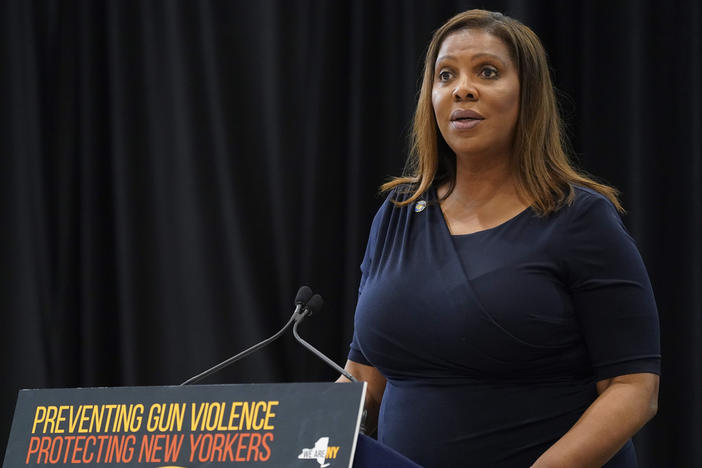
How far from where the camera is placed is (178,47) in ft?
9.72

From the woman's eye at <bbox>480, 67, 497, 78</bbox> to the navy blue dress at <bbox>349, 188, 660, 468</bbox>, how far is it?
0.26 meters

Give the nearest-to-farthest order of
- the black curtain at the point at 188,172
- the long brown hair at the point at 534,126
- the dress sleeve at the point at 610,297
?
1. the dress sleeve at the point at 610,297
2. the long brown hair at the point at 534,126
3. the black curtain at the point at 188,172

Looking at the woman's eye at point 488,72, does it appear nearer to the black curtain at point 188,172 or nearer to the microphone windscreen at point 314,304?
the microphone windscreen at point 314,304

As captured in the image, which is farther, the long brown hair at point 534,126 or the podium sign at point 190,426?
the long brown hair at point 534,126

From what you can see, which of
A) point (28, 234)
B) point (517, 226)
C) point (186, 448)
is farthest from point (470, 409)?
point (28, 234)

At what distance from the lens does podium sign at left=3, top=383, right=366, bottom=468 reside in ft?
3.46

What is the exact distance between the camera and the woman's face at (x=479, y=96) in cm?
155

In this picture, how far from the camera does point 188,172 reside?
9.60 ft

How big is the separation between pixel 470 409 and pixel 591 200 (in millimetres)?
397

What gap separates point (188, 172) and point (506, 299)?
1730 millimetres

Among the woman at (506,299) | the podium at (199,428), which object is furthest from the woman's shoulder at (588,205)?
the podium at (199,428)

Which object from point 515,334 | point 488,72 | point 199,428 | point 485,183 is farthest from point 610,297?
point 199,428

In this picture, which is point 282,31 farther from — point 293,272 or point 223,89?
point 293,272

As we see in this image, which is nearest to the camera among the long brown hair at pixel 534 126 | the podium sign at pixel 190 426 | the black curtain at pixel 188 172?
the podium sign at pixel 190 426
